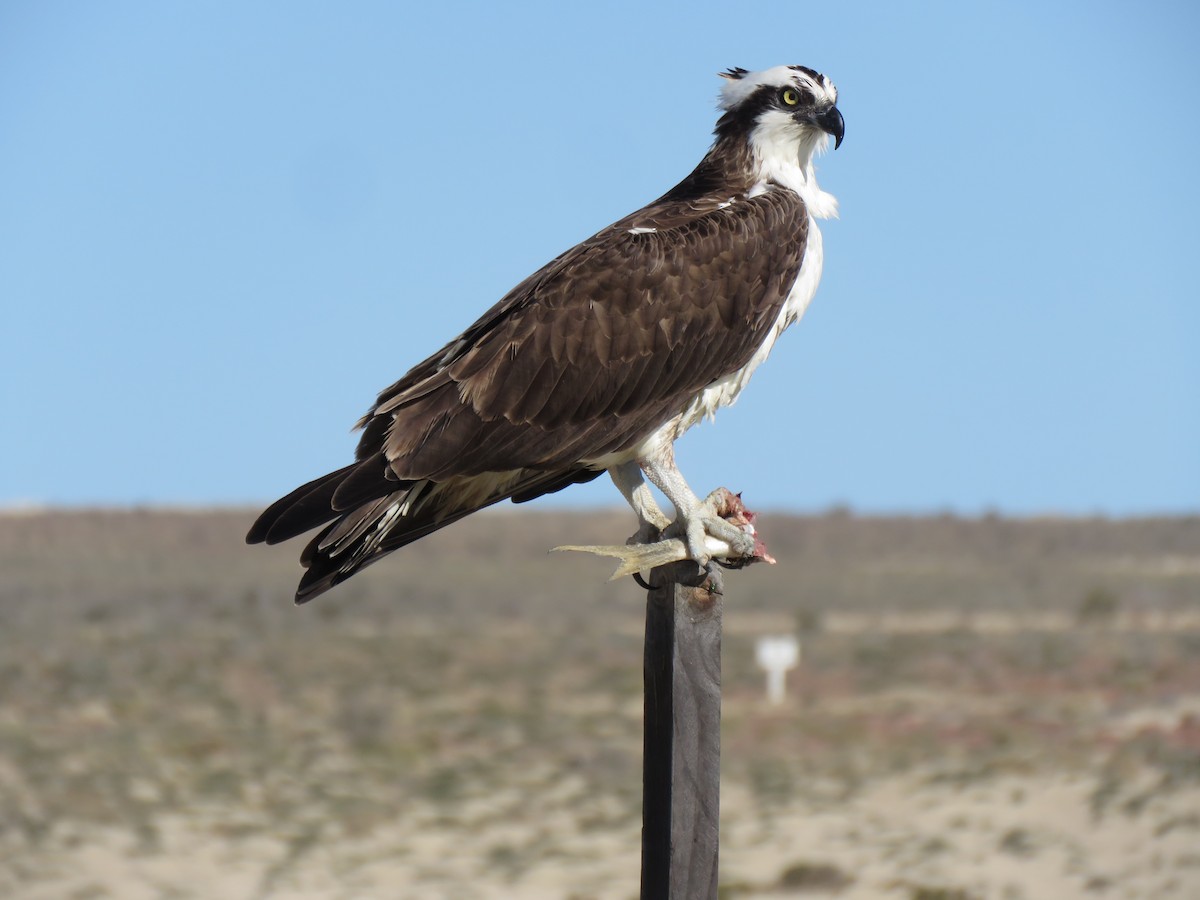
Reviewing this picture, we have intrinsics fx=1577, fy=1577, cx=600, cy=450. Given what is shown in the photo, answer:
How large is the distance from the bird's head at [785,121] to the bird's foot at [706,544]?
1.62 m

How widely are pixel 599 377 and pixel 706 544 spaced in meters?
0.97

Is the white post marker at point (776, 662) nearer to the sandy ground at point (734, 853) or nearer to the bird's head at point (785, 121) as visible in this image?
the sandy ground at point (734, 853)

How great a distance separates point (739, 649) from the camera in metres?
35.4

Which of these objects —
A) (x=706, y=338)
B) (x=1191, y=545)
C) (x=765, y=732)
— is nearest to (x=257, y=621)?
(x=765, y=732)

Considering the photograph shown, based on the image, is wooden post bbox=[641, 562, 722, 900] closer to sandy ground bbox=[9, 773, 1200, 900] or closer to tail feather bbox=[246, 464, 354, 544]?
tail feather bbox=[246, 464, 354, 544]

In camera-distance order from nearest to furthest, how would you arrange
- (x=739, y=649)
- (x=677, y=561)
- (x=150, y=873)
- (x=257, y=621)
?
(x=677, y=561) < (x=150, y=873) < (x=739, y=649) < (x=257, y=621)

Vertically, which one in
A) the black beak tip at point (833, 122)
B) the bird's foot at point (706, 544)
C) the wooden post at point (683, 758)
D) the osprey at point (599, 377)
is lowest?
the wooden post at point (683, 758)

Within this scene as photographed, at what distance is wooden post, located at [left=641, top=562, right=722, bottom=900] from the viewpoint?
5117 millimetres

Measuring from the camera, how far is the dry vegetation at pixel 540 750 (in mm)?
17547

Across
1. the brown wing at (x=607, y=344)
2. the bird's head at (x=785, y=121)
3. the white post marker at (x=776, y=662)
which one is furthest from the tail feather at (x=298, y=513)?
the white post marker at (x=776, y=662)

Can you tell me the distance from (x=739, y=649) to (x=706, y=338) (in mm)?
29619

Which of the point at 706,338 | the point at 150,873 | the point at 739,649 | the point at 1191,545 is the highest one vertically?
the point at 1191,545

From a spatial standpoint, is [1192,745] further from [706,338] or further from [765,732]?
[706,338]

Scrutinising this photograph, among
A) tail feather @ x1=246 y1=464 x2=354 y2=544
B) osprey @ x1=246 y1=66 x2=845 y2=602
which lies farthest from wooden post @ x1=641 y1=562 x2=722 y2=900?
tail feather @ x1=246 y1=464 x2=354 y2=544
